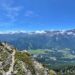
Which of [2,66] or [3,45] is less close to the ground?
[3,45]

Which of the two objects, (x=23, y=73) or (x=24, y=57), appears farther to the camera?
(x=24, y=57)

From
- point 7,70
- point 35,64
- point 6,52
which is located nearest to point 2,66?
point 7,70

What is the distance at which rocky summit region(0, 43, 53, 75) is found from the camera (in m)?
35.2

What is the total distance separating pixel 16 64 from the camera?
36688 millimetres

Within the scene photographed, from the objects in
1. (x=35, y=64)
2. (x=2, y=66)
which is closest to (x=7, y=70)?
(x=2, y=66)

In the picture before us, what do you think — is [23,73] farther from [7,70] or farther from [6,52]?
[6,52]

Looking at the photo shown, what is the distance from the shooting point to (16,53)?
40031mm

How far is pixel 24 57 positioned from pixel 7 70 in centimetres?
566

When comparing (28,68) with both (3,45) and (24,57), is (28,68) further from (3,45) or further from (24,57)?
(3,45)

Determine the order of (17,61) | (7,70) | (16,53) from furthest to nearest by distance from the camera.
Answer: (16,53) → (17,61) → (7,70)

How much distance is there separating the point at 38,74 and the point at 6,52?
5.56m

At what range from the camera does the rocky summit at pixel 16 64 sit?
3522cm

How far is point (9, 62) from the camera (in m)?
36.5

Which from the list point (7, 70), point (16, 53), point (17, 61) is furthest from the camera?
point (16, 53)
